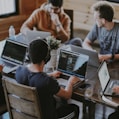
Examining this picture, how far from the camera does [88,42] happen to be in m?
3.46

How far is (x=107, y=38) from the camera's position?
334 centimetres

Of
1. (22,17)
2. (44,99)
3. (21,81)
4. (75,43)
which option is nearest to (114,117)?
(44,99)

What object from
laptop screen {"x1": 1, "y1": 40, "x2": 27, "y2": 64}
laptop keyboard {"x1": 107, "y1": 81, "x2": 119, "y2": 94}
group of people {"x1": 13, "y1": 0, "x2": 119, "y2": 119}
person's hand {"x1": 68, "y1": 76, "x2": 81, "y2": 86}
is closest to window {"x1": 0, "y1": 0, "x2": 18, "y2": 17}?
group of people {"x1": 13, "y1": 0, "x2": 119, "y2": 119}

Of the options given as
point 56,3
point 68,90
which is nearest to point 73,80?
point 68,90

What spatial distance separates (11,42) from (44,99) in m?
0.88

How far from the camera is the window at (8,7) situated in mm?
5004

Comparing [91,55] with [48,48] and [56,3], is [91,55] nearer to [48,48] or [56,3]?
[48,48]

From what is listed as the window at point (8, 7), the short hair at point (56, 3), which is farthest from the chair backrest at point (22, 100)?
the window at point (8, 7)

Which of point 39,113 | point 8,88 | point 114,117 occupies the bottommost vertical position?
point 114,117

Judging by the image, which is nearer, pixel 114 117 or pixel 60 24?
pixel 114 117

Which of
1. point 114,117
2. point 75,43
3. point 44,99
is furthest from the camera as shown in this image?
point 75,43

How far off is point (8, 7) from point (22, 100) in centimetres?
316

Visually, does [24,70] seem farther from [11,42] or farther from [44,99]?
[11,42]

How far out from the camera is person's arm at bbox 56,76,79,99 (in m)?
2.28
